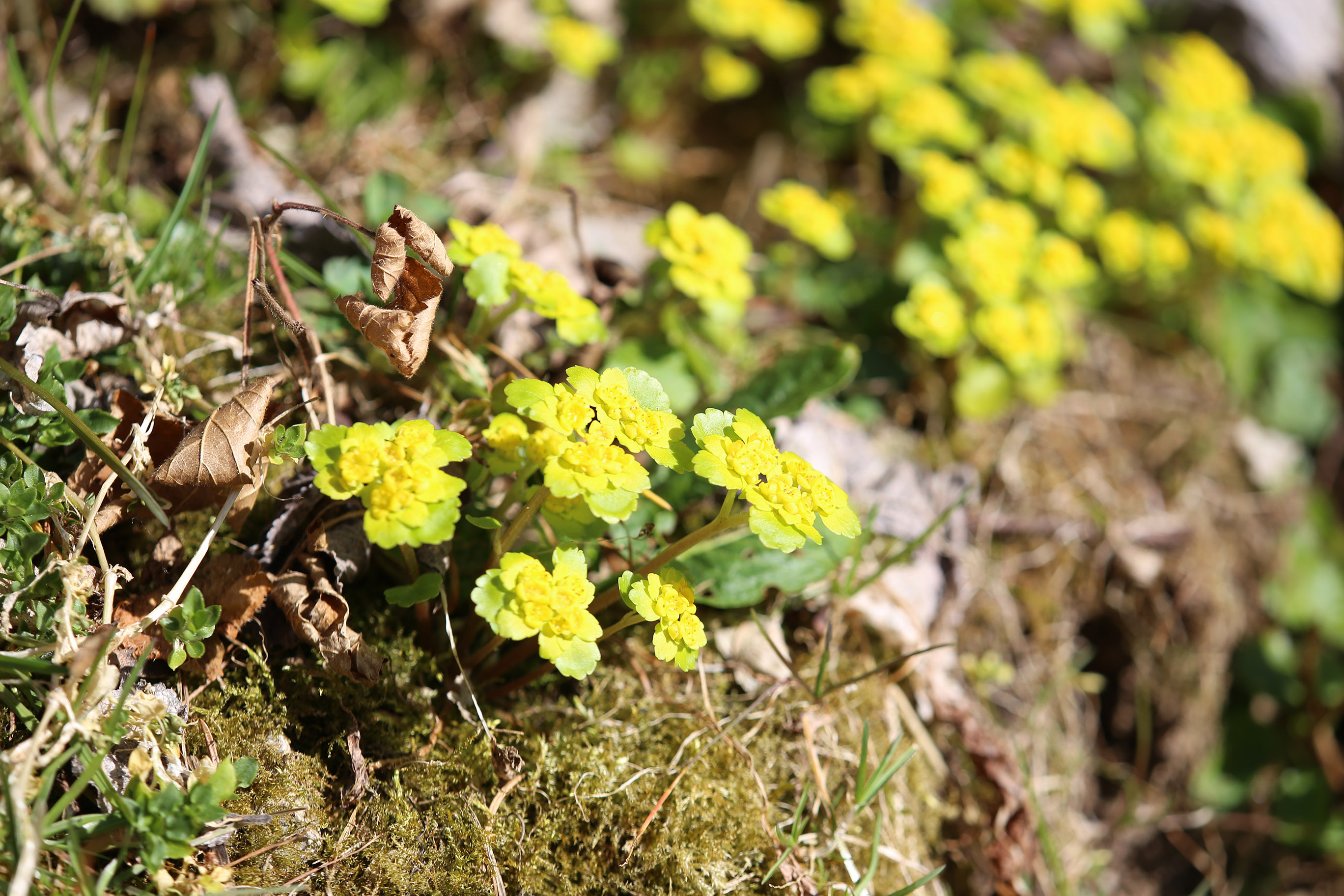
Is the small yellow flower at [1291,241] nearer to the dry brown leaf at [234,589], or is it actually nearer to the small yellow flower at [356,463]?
the small yellow flower at [356,463]

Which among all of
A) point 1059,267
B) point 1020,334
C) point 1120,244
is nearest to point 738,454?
point 1020,334

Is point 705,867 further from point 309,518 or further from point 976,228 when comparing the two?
point 976,228

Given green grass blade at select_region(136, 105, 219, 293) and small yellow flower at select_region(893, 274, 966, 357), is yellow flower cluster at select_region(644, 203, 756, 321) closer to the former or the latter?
small yellow flower at select_region(893, 274, 966, 357)

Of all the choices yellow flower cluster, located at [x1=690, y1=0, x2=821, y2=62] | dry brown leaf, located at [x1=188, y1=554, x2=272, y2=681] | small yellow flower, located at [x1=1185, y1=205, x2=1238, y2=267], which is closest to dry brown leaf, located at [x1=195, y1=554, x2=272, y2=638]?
dry brown leaf, located at [x1=188, y1=554, x2=272, y2=681]

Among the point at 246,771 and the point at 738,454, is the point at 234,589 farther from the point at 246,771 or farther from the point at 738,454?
the point at 738,454

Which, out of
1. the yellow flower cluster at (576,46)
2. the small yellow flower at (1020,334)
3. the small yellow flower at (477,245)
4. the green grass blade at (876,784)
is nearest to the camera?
the green grass blade at (876,784)

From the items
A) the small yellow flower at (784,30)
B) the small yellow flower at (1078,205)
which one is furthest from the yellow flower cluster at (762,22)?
the small yellow flower at (1078,205)

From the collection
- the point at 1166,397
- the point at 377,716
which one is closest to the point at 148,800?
the point at 377,716
